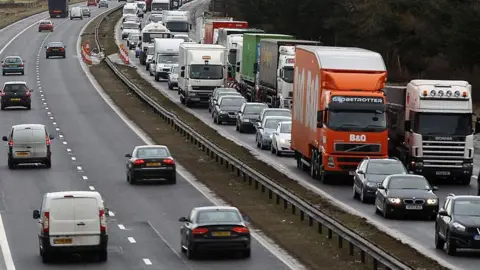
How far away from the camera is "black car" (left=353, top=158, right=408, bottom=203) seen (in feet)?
139

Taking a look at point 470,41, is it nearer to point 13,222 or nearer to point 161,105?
point 161,105

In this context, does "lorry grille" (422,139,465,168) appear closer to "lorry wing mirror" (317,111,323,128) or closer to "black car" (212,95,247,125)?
"lorry wing mirror" (317,111,323,128)

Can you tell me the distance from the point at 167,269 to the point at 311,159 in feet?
64.7

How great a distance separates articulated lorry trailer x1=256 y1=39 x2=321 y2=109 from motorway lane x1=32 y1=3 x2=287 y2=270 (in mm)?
8145

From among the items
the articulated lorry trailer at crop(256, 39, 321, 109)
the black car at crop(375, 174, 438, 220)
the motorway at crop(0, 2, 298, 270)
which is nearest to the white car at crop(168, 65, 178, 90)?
the motorway at crop(0, 2, 298, 270)

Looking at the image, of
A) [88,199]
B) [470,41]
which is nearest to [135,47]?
[470,41]

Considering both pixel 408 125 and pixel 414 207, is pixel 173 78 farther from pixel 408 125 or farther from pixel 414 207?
pixel 414 207

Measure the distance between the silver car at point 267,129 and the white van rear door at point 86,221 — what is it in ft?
96.1

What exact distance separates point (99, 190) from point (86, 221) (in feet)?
53.3

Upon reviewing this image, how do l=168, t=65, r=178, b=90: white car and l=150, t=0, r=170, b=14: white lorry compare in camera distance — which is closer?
l=168, t=65, r=178, b=90: white car

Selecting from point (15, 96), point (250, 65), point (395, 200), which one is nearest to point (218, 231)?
point (395, 200)

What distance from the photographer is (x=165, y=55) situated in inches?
3932

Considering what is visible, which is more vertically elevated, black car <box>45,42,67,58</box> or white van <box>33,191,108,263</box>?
white van <box>33,191,108,263</box>

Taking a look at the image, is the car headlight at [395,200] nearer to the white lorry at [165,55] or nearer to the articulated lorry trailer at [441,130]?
the articulated lorry trailer at [441,130]
